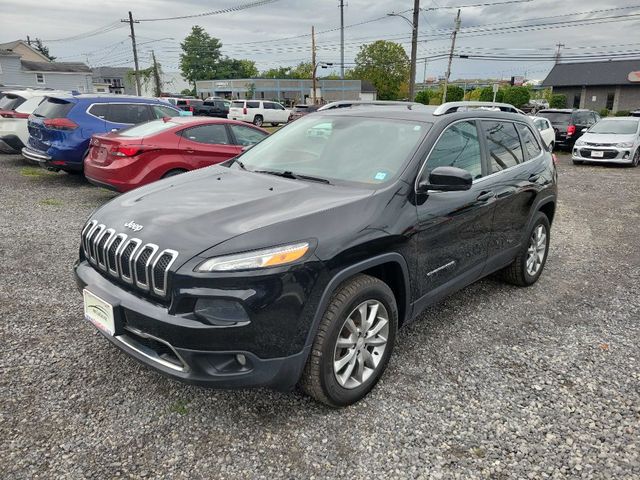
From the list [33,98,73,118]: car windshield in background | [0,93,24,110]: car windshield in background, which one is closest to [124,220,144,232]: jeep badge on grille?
[33,98,73,118]: car windshield in background

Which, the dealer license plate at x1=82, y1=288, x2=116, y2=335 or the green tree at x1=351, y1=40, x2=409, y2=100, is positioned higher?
the green tree at x1=351, y1=40, x2=409, y2=100

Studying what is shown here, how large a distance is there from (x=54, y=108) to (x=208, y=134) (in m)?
3.21

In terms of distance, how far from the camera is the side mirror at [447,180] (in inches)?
116

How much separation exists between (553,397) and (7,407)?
3.26 meters

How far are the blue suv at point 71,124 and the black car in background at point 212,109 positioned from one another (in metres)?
20.3

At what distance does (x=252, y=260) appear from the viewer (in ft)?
7.57

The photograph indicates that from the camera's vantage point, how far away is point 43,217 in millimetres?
7035

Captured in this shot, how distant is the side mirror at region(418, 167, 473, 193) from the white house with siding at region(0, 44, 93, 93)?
158ft

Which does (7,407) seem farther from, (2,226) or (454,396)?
(2,226)

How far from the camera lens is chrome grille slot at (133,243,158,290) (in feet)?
7.93

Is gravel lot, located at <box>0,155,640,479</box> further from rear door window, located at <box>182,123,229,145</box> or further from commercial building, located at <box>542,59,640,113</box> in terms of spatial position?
commercial building, located at <box>542,59,640,113</box>

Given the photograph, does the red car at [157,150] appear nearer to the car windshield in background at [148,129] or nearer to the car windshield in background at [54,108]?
the car windshield in background at [148,129]

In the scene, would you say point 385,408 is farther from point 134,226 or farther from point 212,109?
point 212,109

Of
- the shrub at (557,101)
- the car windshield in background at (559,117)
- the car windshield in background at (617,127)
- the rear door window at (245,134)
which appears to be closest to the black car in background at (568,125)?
the car windshield in background at (559,117)
